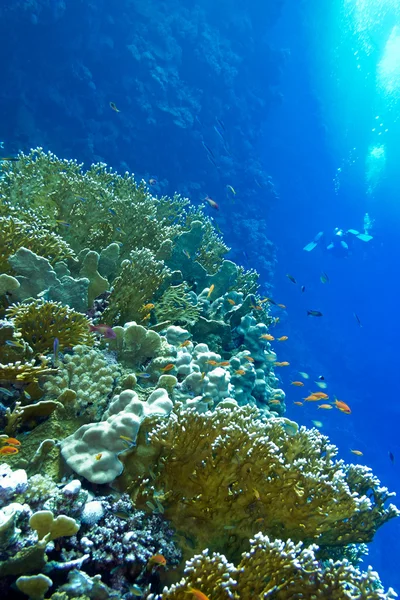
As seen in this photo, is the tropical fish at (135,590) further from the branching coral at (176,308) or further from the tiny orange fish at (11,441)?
the branching coral at (176,308)

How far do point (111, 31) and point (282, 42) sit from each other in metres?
29.4

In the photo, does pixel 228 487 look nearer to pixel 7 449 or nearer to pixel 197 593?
pixel 197 593

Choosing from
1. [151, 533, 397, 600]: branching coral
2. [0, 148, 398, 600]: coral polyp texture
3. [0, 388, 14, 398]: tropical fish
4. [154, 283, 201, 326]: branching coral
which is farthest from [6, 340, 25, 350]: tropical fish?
[154, 283, 201, 326]: branching coral

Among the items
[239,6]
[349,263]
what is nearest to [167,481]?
[239,6]

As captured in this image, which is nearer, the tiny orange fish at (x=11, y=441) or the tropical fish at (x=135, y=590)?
the tropical fish at (x=135, y=590)

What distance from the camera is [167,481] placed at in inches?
101

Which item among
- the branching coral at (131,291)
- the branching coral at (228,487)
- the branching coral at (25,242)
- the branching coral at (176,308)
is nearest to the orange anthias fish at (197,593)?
the branching coral at (228,487)

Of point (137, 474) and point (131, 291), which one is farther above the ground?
point (131, 291)

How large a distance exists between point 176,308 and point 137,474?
10.3 ft

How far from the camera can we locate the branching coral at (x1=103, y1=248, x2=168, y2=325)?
175 inches

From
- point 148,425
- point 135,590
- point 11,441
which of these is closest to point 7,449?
point 11,441

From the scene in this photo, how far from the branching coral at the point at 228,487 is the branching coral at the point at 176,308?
289 cm

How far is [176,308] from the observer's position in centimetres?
552

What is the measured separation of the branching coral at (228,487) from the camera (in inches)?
98.6
